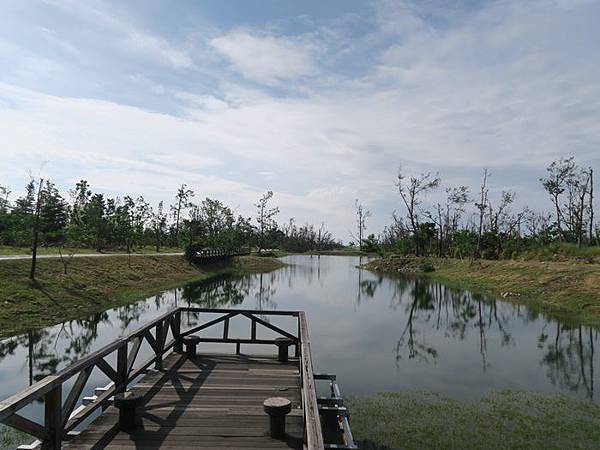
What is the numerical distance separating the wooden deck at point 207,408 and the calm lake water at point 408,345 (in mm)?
2822

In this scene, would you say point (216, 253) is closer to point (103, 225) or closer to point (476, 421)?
point (103, 225)

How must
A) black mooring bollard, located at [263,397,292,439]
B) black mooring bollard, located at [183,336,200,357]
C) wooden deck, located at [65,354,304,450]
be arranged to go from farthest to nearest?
black mooring bollard, located at [183,336,200,357], black mooring bollard, located at [263,397,292,439], wooden deck, located at [65,354,304,450]

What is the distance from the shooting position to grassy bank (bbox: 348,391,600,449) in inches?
305

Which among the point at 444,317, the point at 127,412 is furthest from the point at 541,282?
the point at 127,412

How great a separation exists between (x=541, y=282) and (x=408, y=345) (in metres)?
17.5

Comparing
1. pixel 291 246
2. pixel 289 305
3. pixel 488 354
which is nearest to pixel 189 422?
pixel 488 354

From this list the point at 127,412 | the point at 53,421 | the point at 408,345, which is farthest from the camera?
the point at 408,345

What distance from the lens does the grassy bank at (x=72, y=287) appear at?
56.0 ft

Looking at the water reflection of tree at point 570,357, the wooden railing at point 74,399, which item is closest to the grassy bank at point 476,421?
the water reflection of tree at point 570,357

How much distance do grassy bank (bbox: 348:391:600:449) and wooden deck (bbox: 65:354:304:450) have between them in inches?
76.7

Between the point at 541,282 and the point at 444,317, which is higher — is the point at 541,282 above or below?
above

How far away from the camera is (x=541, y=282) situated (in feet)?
93.6

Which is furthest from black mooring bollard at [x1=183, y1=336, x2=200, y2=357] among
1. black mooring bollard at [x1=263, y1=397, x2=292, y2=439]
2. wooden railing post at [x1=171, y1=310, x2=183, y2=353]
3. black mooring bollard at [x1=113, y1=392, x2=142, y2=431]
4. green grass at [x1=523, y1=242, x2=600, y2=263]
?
green grass at [x1=523, y1=242, x2=600, y2=263]

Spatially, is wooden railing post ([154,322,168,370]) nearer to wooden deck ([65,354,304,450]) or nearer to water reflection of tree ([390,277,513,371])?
wooden deck ([65,354,304,450])
